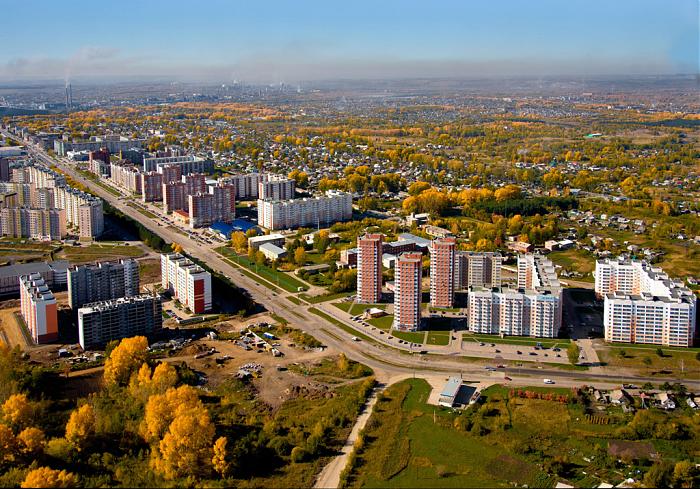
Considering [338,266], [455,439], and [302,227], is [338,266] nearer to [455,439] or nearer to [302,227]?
[302,227]

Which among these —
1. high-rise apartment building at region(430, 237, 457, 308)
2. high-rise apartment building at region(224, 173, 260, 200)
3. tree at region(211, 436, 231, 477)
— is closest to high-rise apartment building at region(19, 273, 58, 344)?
tree at region(211, 436, 231, 477)

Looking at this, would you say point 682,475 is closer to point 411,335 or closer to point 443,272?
point 411,335

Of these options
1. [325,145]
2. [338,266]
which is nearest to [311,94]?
[325,145]

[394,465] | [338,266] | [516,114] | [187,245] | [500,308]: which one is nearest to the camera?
[394,465]

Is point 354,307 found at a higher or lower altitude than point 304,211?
lower

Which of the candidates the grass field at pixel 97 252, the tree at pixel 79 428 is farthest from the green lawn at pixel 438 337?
the grass field at pixel 97 252

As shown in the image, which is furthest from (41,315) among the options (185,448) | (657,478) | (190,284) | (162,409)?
(657,478)
